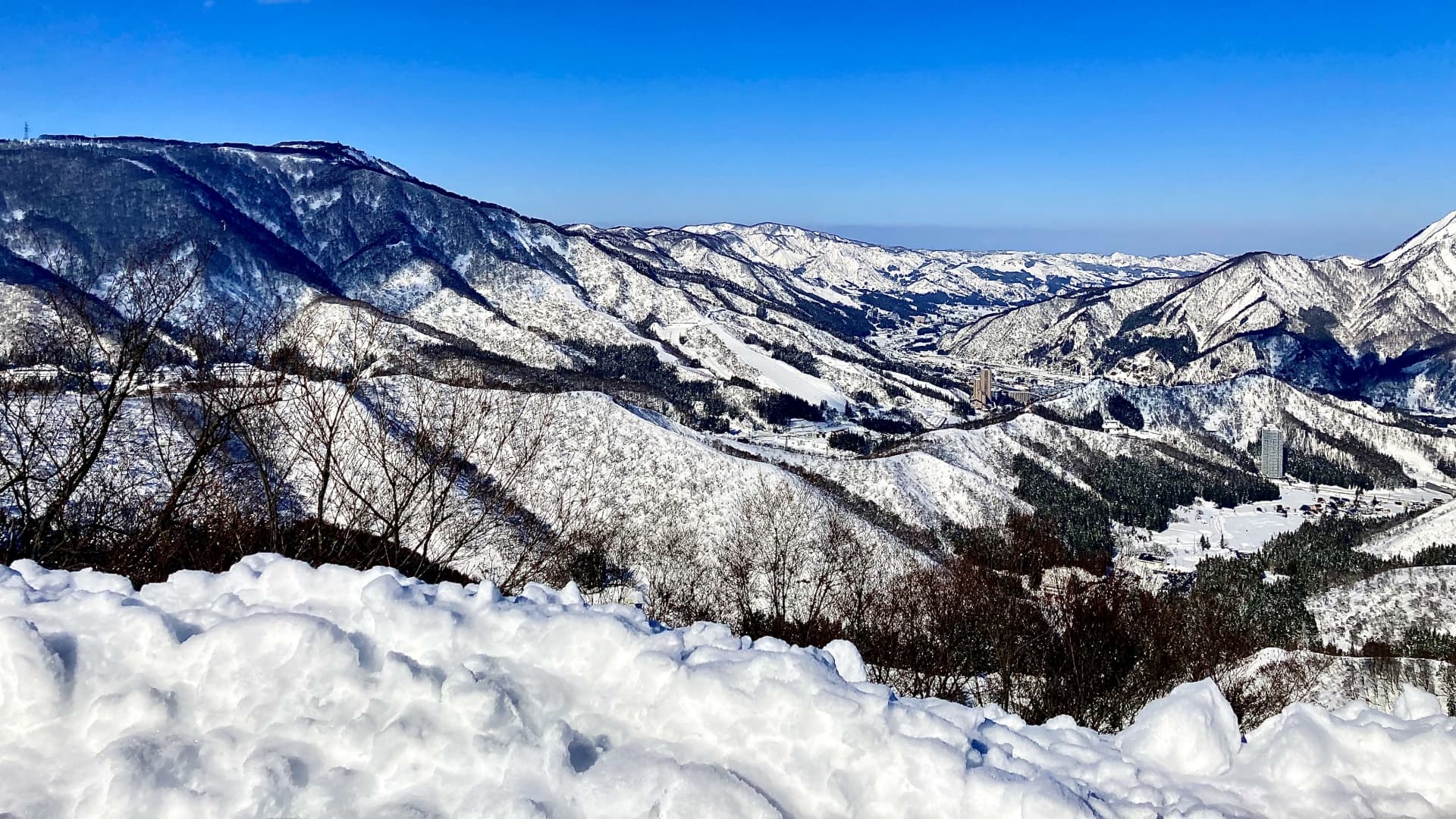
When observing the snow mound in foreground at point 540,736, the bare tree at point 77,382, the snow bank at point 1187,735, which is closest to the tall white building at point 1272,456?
the snow bank at point 1187,735

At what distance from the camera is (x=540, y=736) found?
18.3ft

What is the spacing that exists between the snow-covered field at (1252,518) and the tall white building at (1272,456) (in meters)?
5.98

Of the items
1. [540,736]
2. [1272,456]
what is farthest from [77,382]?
[1272,456]

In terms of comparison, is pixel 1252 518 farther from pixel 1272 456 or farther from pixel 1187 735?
pixel 1187 735

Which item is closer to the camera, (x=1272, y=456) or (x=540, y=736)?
(x=540, y=736)

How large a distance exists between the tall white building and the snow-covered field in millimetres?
5978

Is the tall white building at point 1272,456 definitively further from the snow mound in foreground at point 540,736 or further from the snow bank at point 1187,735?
the snow mound in foreground at point 540,736

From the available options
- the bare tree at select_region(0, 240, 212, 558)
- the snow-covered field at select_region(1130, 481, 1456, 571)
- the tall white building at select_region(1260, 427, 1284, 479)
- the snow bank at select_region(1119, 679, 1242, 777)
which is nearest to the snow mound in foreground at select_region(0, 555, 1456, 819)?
the snow bank at select_region(1119, 679, 1242, 777)

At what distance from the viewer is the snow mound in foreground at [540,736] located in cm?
510

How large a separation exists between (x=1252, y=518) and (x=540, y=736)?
18522 cm

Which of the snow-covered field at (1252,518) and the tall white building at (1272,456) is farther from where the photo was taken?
the tall white building at (1272,456)

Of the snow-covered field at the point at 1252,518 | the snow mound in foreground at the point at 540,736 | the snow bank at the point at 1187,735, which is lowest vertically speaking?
the snow-covered field at the point at 1252,518

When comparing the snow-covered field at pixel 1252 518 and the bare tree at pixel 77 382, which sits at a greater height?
the bare tree at pixel 77 382

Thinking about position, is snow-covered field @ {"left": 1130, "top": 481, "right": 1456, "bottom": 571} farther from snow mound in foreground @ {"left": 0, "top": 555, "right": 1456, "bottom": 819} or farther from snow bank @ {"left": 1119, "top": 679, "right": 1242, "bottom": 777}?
snow mound in foreground @ {"left": 0, "top": 555, "right": 1456, "bottom": 819}
